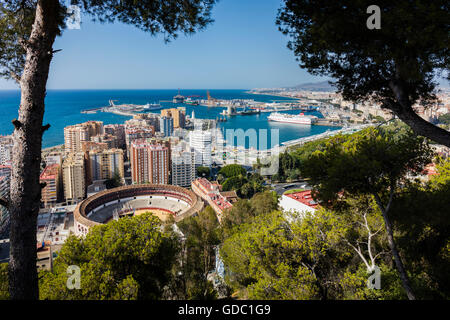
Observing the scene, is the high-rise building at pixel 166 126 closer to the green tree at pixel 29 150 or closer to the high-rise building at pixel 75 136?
the high-rise building at pixel 75 136

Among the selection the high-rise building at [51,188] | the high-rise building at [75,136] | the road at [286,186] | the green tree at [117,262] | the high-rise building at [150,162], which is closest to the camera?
the green tree at [117,262]

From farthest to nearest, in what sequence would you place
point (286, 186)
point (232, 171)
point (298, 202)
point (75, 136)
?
point (75, 136), point (232, 171), point (286, 186), point (298, 202)

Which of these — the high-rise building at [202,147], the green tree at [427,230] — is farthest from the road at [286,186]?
the green tree at [427,230]

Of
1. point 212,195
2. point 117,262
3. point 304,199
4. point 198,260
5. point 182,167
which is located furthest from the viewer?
point 182,167

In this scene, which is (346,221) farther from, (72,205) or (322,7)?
(72,205)

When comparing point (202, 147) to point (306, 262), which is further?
point (202, 147)

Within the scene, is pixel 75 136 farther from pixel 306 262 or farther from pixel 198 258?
pixel 306 262

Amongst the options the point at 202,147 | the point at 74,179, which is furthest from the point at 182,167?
the point at 74,179

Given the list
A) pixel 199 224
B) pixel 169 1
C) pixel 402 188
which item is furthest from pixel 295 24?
pixel 199 224
